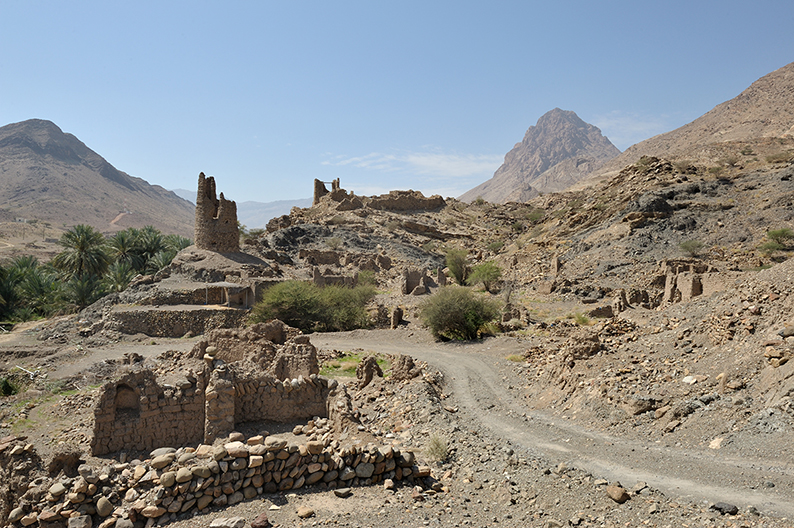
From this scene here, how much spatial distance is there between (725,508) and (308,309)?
19.5m

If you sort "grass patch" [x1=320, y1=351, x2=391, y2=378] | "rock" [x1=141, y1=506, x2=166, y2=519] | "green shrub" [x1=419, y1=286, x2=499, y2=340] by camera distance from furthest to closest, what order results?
"green shrub" [x1=419, y1=286, x2=499, y2=340]
"grass patch" [x1=320, y1=351, x2=391, y2=378]
"rock" [x1=141, y1=506, x2=166, y2=519]

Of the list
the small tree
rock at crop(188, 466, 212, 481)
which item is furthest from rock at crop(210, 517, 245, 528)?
the small tree

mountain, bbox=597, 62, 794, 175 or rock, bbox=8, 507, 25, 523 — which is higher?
mountain, bbox=597, 62, 794, 175

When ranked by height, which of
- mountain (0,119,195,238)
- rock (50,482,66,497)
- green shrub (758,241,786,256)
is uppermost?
mountain (0,119,195,238)

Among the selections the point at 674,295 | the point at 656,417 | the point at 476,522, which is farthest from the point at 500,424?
the point at 674,295

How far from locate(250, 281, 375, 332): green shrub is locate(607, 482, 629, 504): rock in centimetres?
1798

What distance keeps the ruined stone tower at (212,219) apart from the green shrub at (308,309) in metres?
7.61

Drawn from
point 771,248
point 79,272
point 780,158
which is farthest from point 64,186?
point 771,248

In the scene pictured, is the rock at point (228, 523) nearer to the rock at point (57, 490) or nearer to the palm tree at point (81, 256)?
the rock at point (57, 490)

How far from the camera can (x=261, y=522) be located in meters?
5.42

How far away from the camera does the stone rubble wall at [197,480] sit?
211 inches

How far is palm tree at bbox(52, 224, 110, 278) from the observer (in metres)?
33.6

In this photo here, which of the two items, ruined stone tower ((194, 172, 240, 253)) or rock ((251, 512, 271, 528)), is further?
ruined stone tower ((194, 172, 240, 253))

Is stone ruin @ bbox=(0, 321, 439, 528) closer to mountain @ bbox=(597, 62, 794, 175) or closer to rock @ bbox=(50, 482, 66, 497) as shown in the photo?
rock @ bbox=(50, 482, 66, 497)
